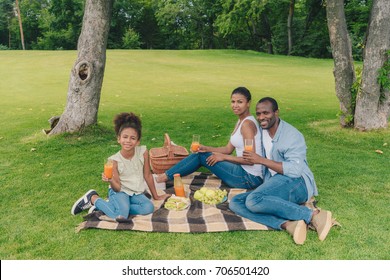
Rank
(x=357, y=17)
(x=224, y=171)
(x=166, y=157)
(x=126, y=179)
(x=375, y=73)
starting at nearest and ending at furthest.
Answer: (x=126, y=179) → (x=224, y=171) → (x=166, y=157) → (x=375, y=73) → (x=357, y=17)

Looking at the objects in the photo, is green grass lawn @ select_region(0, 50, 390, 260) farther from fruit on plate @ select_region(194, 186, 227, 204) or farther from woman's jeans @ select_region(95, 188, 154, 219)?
fruit on plate @ select_region(194, 186, 227, 204)

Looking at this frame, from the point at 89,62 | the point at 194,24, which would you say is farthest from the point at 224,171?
the point at 194,24

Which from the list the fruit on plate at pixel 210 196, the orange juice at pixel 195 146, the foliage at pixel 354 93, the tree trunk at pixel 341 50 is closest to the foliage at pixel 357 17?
the foliage at pixel 354 93

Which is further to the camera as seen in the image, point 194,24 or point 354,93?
point 194,24

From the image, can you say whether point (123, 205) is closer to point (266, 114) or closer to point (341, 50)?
point (266, 114)

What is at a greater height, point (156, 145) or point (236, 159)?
point (236, 159)

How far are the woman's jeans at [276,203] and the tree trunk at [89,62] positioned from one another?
4.85m

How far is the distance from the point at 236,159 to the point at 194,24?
51.3m

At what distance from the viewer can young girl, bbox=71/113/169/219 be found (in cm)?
464

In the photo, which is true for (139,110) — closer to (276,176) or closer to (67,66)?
(276,176)

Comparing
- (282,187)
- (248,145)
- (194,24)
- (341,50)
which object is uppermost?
(194,24)

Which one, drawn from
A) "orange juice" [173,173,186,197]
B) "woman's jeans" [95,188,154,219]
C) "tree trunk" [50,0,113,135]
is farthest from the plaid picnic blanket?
"tree trunk" [50,0,113,135]

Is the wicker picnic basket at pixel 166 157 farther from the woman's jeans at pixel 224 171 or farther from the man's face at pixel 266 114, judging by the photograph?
the man's face at pixel 266 114

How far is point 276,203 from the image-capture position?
439cm
